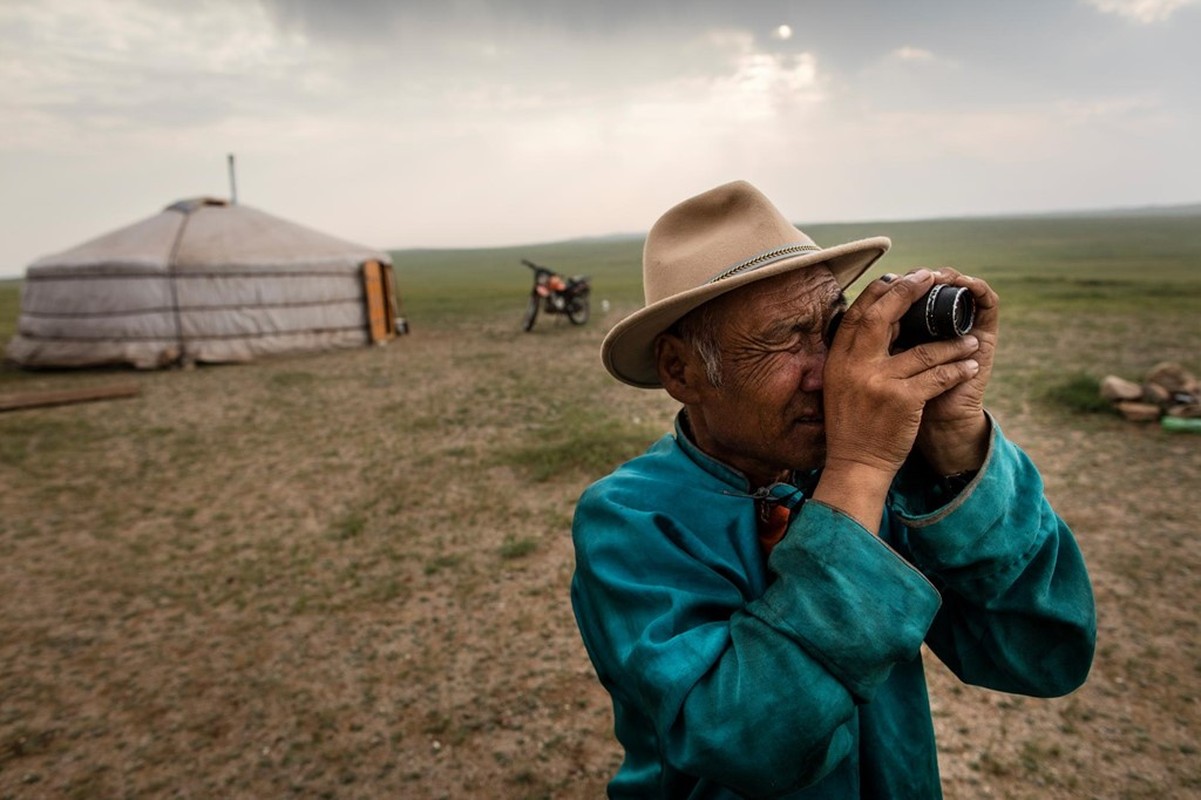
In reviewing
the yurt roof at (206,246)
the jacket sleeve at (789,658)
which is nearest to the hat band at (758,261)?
the jacket sleeve at (789,658)

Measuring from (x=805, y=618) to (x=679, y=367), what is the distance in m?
0.54

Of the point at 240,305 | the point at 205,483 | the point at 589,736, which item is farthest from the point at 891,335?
the point at 240,305

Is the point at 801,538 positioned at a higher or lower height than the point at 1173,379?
higher

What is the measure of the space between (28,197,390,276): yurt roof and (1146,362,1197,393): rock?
503 inches

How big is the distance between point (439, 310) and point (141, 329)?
400 inches

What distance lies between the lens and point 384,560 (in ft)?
14.8

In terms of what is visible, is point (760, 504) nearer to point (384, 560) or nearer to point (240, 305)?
point (384, 560)

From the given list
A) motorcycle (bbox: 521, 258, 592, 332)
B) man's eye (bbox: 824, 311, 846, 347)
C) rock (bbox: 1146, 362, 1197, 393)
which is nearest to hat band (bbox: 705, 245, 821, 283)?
man's eye (bbox: 824, 311, 846, 347)

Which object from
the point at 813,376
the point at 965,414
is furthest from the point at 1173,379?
the point at 813,376

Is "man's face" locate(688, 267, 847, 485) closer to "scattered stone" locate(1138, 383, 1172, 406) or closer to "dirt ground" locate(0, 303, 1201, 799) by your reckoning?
"dirt ground" locate(0, 303, 1201, 799)

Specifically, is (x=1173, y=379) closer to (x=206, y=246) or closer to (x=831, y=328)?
(x=831, y=328)

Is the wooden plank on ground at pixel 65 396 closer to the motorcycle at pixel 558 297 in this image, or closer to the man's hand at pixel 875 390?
the motorcycle at pixel 558 297

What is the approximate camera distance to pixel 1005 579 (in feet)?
3.56

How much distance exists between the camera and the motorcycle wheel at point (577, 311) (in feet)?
51.6
